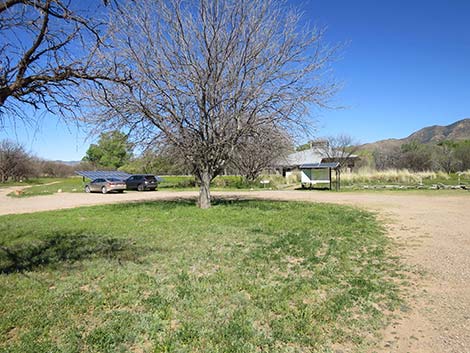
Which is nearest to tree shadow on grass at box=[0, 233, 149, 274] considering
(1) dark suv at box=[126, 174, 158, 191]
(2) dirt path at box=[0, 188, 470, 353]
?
(2) dirt path at box=[0, 188, 470, 353]

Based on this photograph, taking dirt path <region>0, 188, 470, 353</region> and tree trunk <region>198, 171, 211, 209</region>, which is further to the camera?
tree trunk <region>198, 171, 211, 209</region>

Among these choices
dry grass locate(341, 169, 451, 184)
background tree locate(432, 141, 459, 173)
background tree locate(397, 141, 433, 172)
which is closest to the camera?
dry grass locate(341, 169, 451, 184)

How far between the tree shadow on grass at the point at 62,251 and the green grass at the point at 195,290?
2 cm

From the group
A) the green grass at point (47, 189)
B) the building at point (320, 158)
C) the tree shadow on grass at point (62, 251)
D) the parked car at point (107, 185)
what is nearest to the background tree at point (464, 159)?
the building at point (320, 158)

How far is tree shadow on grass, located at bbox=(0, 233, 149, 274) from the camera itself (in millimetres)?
5434

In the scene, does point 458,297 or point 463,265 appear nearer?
point 458,297

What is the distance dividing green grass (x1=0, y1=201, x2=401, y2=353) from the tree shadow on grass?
0.07 ft

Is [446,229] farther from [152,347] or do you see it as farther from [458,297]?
[152,347]

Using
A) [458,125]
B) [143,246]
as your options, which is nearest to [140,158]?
[143,246]

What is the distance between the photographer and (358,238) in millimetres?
7316

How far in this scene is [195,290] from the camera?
4.14 metres

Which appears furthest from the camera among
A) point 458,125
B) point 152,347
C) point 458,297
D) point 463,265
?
point 458,125

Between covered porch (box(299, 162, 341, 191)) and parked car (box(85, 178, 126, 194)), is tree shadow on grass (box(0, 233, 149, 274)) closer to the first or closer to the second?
parked car (box(85, 178, 126, 194))

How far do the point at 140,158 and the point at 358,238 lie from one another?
834cm
